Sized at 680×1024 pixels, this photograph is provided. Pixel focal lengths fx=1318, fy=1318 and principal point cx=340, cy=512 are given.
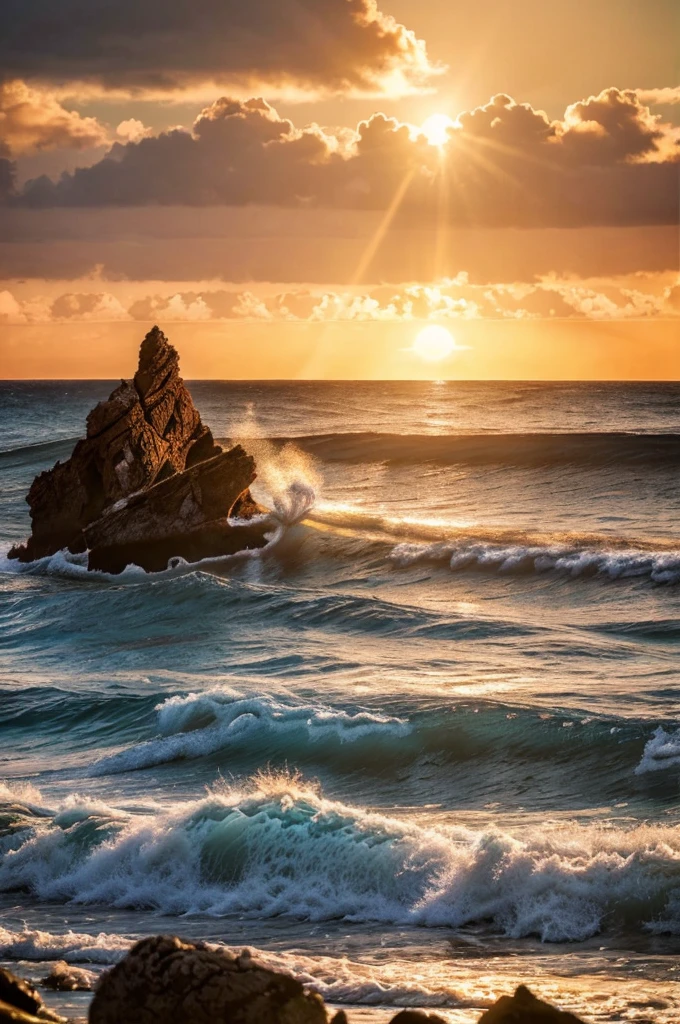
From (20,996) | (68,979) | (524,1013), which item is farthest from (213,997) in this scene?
(68,979)

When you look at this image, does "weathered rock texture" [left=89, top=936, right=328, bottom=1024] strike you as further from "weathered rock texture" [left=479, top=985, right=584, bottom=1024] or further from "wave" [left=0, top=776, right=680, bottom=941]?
"wave" [left=0, top=776, right=680, bottom=941]

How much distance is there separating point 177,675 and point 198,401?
109m

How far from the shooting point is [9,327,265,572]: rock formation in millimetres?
32125

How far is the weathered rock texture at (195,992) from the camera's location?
6.61 meters

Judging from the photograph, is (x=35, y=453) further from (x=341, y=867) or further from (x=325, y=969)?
(x=325, y=969)

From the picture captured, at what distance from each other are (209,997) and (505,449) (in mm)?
50064

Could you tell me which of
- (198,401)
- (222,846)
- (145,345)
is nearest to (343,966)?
(222,846)

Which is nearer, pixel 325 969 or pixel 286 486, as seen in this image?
pixel 325 969

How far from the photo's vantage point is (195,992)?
6.66 m

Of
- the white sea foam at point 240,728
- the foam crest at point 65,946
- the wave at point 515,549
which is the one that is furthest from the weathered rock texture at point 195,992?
the wave at point 515,549

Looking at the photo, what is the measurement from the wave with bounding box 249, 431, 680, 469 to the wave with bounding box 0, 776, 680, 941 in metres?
37.0

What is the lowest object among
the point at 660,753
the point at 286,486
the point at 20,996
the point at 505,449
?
the point at 660,753

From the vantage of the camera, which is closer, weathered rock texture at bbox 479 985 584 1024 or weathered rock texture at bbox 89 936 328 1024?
weathered rock texture at bbox 479 985 584 1024

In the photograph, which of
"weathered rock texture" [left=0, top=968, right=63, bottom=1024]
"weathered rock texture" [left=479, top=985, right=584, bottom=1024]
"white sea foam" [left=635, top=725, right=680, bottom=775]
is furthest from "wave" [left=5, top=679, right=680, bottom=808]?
"weathered rock texture" [left=0, top=968, right=63, bottom=1024]
